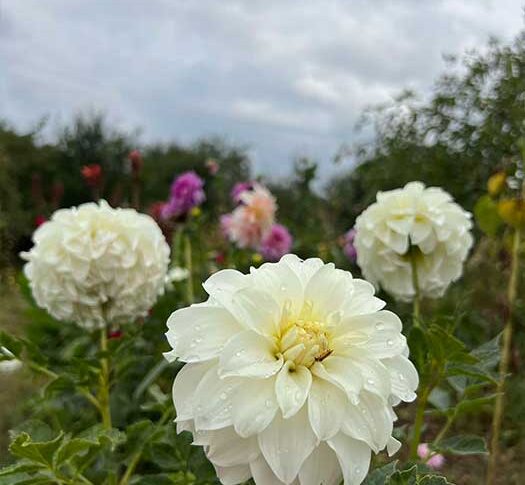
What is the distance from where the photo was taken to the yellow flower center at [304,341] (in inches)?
24.1

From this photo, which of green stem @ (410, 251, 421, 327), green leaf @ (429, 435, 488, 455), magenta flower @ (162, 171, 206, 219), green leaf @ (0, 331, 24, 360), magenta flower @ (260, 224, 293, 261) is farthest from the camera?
magenta flower @ (260, 224, 293, 261)

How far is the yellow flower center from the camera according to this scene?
0.61m

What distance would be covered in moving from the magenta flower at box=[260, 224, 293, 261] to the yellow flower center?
6.93 feet

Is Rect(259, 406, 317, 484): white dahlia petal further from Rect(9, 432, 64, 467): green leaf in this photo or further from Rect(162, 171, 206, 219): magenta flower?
Rect(162, 171, 206, 219): magenta flower

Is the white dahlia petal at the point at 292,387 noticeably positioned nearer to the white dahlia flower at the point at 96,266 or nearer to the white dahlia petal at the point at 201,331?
the white dahlia petal at the point at 201,331

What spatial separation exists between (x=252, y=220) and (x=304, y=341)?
2086 millimetres

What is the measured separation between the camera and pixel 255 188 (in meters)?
2.87


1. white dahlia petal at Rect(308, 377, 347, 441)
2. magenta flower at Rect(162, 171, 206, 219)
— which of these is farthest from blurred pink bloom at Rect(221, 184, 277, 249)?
white dahlia petal at Rect(308, 377, 347, 441)

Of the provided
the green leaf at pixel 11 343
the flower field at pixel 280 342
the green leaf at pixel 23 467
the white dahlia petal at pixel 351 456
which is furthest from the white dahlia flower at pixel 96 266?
the white dahlia petal at pixel 351 456

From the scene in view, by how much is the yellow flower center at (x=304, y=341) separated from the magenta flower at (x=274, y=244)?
6.93 ft

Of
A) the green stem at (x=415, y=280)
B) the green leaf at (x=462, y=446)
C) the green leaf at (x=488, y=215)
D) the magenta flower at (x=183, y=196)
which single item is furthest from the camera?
the magenta flower at (x=183, y=196)

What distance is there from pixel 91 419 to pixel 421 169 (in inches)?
81.2

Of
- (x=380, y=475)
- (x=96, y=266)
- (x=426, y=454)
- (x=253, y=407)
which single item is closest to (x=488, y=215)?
(x=426, y=454)

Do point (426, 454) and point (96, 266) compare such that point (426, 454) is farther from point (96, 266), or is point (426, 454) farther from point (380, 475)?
point (96, 266)
